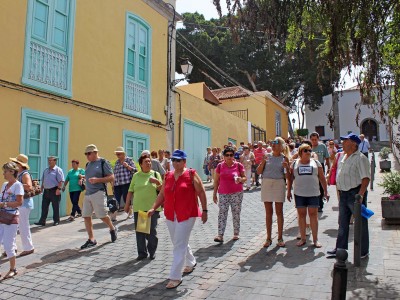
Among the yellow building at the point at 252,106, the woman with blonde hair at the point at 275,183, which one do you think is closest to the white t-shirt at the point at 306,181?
the woman with blonde hair at the point at 275,183

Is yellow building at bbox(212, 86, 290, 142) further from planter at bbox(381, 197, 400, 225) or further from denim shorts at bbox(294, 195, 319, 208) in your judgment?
denim shorts at bbox(294, 195, 319, 208)

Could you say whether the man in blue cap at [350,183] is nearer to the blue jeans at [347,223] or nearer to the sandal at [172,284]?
the blue jeans at [347,223]

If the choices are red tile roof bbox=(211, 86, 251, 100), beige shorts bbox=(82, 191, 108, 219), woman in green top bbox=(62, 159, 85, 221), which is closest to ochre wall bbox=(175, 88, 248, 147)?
red tile roof bbox=(211, 86, 251, 100)

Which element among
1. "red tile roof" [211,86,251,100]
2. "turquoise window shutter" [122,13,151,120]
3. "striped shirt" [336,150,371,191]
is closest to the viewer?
"striped shirt" [336,150,371,191]

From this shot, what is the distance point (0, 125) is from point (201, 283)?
616cm

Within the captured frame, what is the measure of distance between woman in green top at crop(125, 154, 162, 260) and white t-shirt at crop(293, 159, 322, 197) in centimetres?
225

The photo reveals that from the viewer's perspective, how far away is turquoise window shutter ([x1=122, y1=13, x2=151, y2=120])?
12.8m

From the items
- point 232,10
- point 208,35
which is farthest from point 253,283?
point 208,35

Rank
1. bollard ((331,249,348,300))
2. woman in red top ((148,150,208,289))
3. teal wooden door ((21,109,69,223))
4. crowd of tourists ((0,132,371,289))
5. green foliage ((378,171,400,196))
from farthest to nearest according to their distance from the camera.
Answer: teal wooden door ((21,109,69,223)), green foliage ((378,171,400,196)), crowd of tourists ((0,132,371,289)), woman in red top ((148,150,208,289)), bollard ((331,249,348,300))

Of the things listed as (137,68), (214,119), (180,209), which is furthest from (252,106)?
(180,209)

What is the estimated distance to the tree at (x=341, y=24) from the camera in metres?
4.68

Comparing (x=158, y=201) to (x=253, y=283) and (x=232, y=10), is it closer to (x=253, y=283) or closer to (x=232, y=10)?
(x=253, y=283)

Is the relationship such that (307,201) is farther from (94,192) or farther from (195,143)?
(195,143)

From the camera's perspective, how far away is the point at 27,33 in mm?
9172
